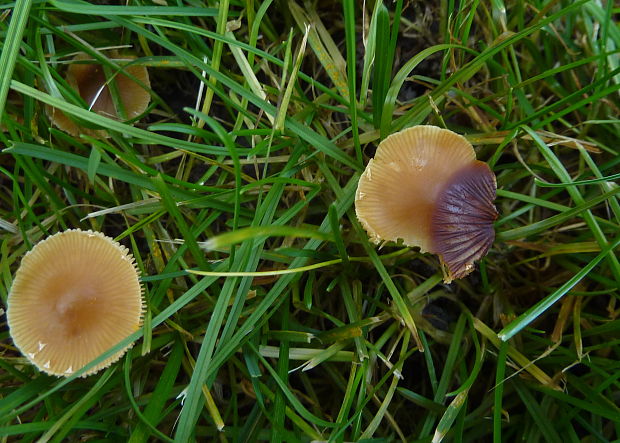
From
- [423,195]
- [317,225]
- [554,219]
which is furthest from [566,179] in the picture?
[317,225]

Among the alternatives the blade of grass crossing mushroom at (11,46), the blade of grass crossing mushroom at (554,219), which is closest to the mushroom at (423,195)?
the blade of grass crossing mushroom at (554,219)

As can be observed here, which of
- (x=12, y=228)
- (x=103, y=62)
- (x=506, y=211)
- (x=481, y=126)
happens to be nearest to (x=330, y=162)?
(x=481, y=126)

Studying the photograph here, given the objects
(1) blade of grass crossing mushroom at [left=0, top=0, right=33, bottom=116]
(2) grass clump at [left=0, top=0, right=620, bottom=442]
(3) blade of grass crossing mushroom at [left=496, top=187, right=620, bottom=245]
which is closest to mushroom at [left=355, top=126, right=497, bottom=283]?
(2) grass clump at [left=0, top=0, right=620, bottom=442]

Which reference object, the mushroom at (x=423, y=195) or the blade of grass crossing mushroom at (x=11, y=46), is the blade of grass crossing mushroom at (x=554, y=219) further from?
the blade of grass crossing mushroom at (x=11, y=46)

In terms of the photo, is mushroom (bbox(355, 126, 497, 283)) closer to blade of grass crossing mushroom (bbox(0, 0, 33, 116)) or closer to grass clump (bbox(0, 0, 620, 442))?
grass clump (bbox(0, 0, 620, 442))

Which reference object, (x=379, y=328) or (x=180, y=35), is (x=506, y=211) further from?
(x=180, y=35)

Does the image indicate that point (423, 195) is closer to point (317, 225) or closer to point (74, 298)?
point (317, 225)
